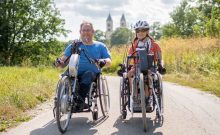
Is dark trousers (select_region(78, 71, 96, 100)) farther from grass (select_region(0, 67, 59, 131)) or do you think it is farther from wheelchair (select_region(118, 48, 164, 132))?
grass (select_region(0, 67, 59, 131))

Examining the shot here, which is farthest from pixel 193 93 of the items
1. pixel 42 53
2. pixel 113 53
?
pixel 42 53

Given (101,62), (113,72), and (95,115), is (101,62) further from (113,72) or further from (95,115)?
(113,72)

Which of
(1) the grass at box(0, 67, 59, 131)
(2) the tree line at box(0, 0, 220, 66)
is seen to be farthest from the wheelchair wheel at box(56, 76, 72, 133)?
(2) the tree line at box(0, 0, 220, 66)

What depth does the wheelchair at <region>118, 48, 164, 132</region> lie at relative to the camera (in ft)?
25.3

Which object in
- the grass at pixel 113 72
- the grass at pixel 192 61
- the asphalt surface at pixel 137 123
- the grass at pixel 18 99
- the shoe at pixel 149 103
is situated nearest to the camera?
the asphalt surface at pixel 137 123

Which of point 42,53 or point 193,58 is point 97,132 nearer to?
point 193,58

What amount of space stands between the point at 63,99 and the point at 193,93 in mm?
7057

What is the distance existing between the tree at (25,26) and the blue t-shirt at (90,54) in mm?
31964

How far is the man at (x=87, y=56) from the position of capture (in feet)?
28.0

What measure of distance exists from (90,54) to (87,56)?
295mm

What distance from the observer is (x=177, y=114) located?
31.2ft

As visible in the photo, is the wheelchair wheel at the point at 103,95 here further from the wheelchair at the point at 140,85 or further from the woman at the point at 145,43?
the woman at the point at 145,43

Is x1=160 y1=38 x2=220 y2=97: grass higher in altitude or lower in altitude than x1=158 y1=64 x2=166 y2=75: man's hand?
lower

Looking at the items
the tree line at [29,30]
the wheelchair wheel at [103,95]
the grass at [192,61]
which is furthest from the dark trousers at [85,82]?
the tree line at [29,30]
